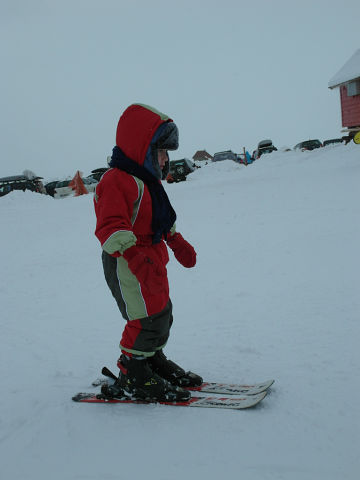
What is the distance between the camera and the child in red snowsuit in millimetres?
2291

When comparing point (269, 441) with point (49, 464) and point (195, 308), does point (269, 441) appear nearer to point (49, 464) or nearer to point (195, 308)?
point (49, 464)

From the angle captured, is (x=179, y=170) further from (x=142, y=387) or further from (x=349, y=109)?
(x=142, y=387)

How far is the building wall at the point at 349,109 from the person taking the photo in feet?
62.1

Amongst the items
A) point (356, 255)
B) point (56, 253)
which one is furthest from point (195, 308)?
point (56, 253)

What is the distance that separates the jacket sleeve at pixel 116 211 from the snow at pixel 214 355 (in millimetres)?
953

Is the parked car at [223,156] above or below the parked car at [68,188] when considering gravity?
above

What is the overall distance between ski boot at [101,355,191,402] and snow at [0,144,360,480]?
0.28 ft

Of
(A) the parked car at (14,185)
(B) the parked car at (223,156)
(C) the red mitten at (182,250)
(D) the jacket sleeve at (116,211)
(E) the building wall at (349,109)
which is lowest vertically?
(C) the red mitten at (182,250)

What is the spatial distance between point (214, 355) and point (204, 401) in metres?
0.83

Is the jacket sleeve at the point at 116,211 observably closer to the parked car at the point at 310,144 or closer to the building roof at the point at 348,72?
the building roof at the point at 348,72

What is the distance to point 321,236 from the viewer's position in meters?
6.04

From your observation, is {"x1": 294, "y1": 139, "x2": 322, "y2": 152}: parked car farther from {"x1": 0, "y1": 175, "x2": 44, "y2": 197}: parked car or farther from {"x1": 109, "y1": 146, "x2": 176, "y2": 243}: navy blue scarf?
{"x1": 109, "y1": 146, "x2": 176, "y2": 243}: navy blue scarf

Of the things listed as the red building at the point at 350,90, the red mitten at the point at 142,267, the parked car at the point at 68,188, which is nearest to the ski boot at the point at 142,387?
the red mitten at the point at 142,267

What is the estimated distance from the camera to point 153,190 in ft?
8.03
